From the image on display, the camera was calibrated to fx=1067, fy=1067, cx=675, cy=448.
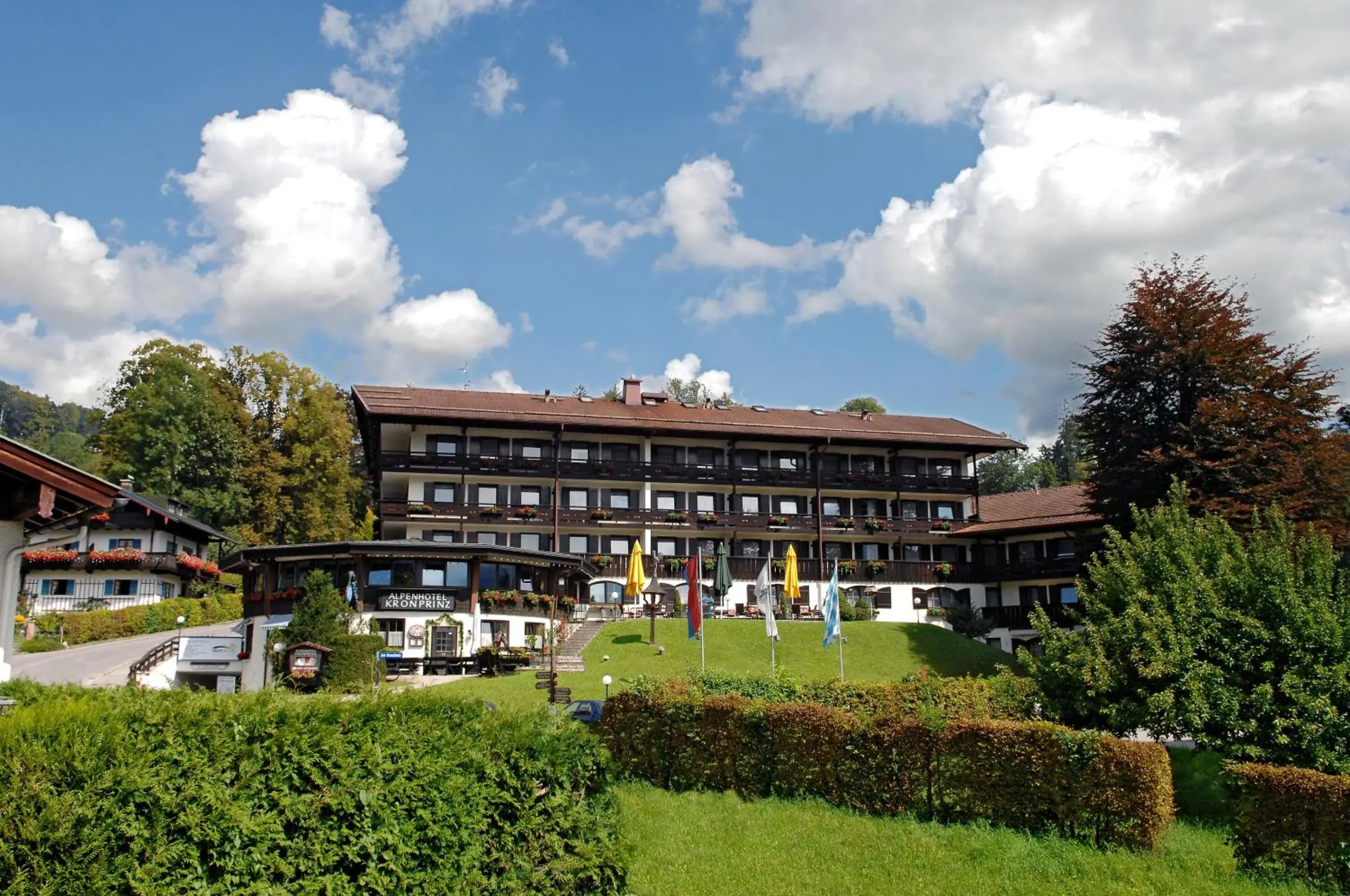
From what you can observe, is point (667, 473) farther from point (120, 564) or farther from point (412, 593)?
point (120, 564)

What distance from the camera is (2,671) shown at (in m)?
9.77

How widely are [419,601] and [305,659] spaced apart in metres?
9.50

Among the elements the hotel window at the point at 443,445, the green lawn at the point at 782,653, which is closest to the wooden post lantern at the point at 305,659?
the green lawn at the point at 782,653

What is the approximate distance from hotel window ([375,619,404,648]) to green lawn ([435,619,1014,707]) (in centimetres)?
609

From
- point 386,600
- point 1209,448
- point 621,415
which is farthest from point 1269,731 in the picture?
point 621,415

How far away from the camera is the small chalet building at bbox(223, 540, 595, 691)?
123 ft

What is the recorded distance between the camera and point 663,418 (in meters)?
57.5

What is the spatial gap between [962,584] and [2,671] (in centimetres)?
5044

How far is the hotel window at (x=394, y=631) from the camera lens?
38062 mm

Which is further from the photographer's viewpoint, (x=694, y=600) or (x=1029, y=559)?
(x=1029, y=559)

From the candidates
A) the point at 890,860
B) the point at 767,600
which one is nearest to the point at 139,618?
the point at 767,600

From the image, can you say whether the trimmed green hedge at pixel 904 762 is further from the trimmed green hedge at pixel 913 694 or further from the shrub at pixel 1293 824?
the trimmed green hedge at pixel 913 694

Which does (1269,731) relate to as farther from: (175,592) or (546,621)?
(175,592)

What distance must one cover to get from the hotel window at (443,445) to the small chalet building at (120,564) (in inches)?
555
